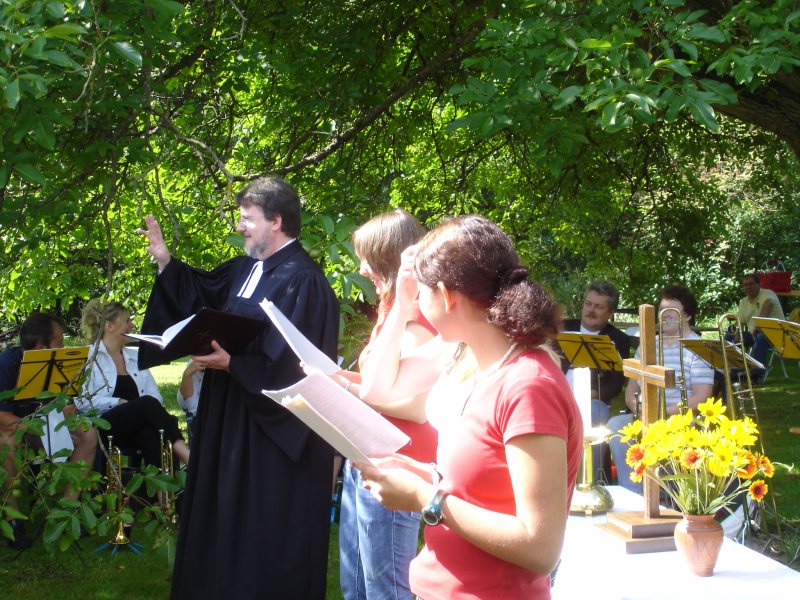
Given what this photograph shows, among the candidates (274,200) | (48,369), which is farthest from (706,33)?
(48,369)

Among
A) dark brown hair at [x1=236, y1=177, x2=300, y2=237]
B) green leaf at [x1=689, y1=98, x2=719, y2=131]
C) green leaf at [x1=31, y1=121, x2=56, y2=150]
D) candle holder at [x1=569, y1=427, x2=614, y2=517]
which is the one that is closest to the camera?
candle holder at [x1=569, y1=427, x2=614, y2=517]

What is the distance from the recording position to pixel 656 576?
98.3 inches

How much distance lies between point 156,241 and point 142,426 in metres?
3.04

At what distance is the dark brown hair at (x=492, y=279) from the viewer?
68.2 inches

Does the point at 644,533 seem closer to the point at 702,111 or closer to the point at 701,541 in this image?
the point at 701,541

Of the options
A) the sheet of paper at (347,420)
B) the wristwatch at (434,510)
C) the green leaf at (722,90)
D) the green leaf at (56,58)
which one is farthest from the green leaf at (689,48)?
the wristwatch at (434,510)

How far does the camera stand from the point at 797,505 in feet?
20.7

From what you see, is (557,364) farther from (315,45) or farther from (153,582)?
(315,45)

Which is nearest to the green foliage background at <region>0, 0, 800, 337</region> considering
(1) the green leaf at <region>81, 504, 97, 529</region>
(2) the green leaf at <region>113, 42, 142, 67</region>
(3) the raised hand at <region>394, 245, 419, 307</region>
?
(2) the green leaf at <region>113, 42, 142, 67</region>

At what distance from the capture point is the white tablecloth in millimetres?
2363

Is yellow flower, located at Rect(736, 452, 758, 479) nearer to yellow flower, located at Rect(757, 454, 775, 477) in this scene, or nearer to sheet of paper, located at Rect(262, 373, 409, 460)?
yellow flower, located at Rect(757, 454, 775, 477)

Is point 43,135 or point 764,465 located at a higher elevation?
point 43,135

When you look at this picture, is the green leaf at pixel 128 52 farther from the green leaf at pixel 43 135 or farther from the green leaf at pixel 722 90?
the green leaf at pixel 722 90

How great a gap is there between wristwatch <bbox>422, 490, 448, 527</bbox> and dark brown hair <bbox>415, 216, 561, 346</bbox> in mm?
337
